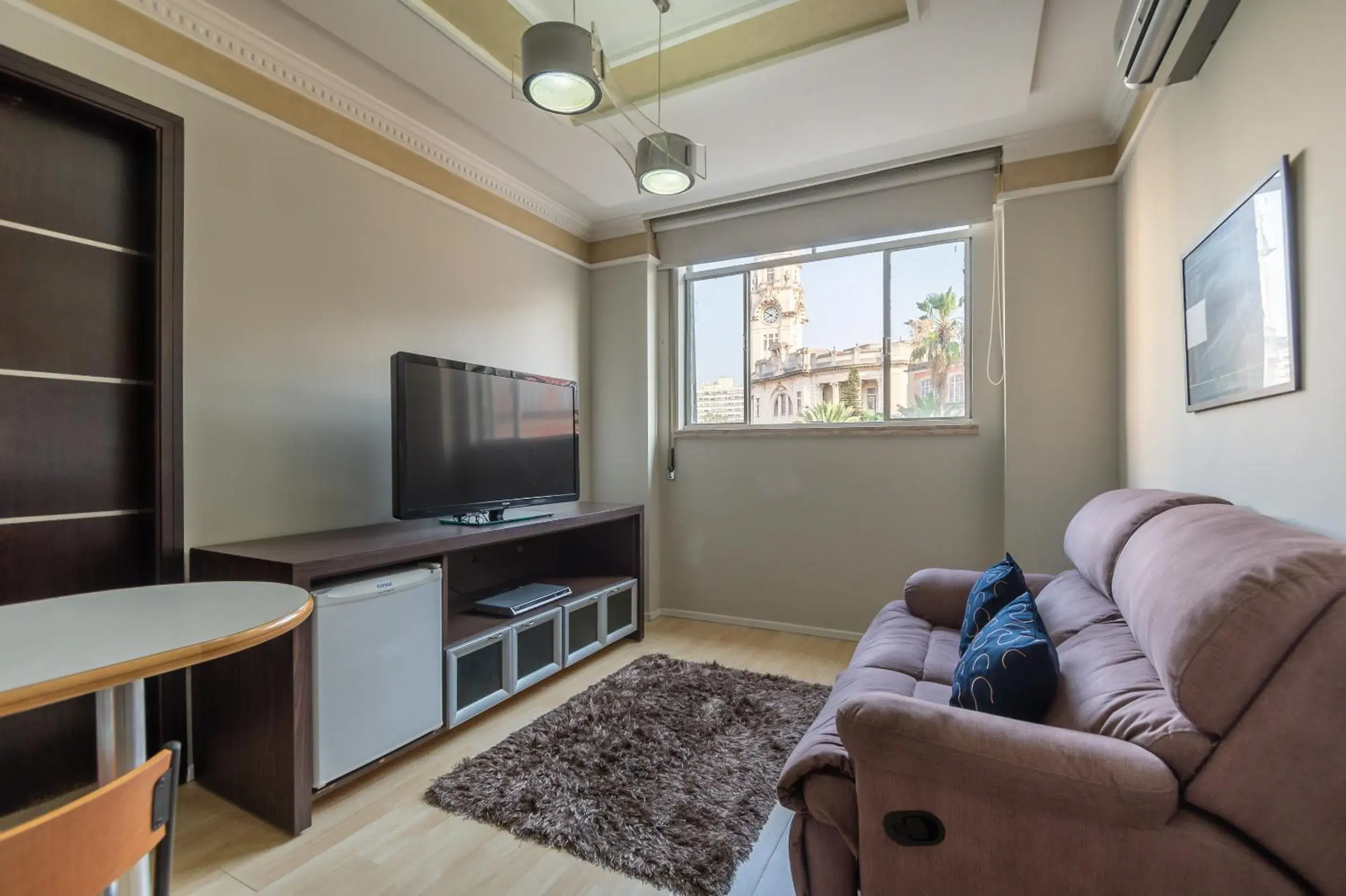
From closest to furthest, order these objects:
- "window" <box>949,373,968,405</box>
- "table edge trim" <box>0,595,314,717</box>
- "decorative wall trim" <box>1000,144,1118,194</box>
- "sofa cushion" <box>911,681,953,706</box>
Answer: "table edge trim" <box>0,595,314,717</box> → "sofa cushion" <box>911,681,953,706</box> → "decorative wall trim" <box>1000,144,1118,194</box> → "window" <box>949,373,968,405</box>

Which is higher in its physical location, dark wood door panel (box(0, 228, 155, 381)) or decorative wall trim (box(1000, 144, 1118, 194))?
decorative wall trim (box(1000, 144, 1118, 194))

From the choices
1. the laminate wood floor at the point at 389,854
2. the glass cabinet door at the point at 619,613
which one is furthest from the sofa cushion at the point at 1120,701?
the glass cabinet door at the point at 619,613

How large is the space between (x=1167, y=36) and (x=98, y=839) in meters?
2.55

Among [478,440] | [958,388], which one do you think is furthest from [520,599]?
[958,388]

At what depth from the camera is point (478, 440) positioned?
266 cm

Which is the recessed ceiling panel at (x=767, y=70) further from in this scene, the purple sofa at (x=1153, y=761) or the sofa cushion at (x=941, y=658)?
the sofa cushion at (x=941, y=658)

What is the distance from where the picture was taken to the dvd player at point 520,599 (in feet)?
8.54

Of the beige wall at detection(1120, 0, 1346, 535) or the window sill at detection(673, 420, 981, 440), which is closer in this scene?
the beige wall at detection(1120, 0, 1346, 535)

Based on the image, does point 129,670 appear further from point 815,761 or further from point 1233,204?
point 1233,204

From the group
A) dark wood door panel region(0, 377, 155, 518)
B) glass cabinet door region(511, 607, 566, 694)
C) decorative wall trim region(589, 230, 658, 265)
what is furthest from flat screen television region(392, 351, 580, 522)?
decorative wall trim region(589, 230, 658, 265)

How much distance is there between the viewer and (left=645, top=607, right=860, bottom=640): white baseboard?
11.5 feet

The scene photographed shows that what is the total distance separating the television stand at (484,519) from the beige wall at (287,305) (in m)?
0.30

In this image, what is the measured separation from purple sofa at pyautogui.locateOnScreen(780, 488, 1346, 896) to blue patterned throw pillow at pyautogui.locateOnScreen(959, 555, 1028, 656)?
0.51m

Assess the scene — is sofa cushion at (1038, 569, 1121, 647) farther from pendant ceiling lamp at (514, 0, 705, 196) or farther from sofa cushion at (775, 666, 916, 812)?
pendant ceiling lamp at (514, 0, 705, 196)
